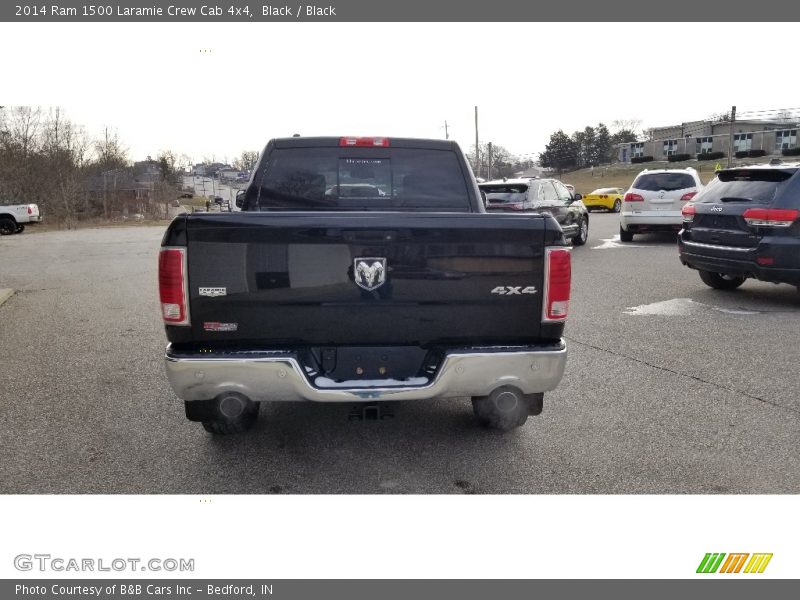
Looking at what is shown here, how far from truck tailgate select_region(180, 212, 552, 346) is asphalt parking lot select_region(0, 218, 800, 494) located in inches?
30.6

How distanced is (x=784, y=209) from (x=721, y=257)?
3.02 ft

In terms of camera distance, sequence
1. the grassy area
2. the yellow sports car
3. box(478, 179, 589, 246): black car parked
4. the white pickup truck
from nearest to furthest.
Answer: box(478, 179, 589, 246): black car parked
the white pickup truck
the yellow sports car
the grassy area

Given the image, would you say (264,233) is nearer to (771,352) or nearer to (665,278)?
(771,352)

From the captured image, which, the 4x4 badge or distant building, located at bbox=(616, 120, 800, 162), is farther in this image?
distant building, located at bbox=(616, 120, 800, 162)

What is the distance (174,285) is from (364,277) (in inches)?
37.8

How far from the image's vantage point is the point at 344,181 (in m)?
5.03

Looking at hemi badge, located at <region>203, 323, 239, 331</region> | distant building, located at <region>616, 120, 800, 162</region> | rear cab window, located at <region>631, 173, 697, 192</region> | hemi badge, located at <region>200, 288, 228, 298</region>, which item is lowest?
hemi badge, located at <region>203, 323, 239, 331</region>

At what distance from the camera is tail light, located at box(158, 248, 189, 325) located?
3434mm

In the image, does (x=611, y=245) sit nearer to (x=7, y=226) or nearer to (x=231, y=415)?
(x=231, y=415)

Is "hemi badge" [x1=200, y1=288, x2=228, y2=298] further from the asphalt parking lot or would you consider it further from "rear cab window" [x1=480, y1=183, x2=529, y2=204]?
"rear cab window" [x1=480, y1=183, x2=529, y2=204]

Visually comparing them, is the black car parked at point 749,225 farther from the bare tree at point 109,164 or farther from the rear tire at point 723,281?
the bare tree at point 109,164

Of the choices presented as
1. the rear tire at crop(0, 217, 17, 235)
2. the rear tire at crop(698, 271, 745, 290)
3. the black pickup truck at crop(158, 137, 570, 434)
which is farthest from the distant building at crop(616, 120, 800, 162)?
the black pickup truck at crop(158, 137, 570, 434)

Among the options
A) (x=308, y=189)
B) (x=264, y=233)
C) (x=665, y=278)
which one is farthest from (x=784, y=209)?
(x=264, y=233)

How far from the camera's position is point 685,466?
12.7 ft
